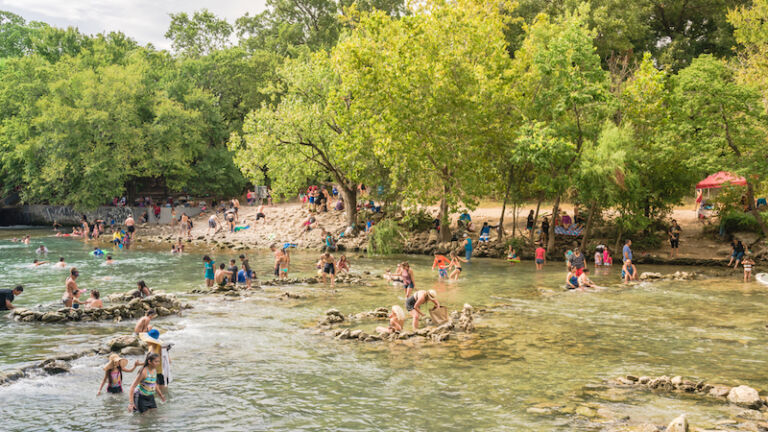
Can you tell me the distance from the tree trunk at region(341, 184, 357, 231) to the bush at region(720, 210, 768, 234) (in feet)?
80.9

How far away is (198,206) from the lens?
6128 centimetres

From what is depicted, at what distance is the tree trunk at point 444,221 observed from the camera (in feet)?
130

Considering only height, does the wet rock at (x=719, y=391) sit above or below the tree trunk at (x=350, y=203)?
below

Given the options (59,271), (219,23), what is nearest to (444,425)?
(59,271)

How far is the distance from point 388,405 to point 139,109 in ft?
183

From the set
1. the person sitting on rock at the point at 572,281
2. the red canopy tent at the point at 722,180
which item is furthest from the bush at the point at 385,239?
the red canopy tent at the point at 722,180

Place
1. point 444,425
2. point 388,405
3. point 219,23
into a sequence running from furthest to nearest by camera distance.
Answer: point 219,23
point 388,405
point 444,425

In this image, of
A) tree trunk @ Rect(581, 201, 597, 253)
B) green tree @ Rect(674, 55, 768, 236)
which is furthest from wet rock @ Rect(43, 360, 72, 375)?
green tree @ Rect(674, 55, 768, 236)

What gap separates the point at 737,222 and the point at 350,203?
25823 mm

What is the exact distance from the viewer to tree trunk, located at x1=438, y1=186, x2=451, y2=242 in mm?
39594

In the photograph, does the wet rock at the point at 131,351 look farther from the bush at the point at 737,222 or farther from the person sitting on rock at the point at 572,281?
the bush at the point at 737,222

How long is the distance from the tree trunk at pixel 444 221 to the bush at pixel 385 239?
111 inches

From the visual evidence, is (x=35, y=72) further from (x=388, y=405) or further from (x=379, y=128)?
(x=388, y=405)

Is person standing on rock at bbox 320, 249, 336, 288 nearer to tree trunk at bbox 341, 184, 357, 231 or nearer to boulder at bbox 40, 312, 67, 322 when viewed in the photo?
boulder at bbox 40, 312, 67, 322
